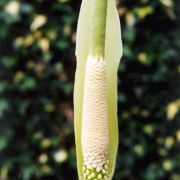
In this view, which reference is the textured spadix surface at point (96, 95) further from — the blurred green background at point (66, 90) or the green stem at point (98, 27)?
the blurred green background at point (66, 90)

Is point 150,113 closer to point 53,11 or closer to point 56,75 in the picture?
point 56,75

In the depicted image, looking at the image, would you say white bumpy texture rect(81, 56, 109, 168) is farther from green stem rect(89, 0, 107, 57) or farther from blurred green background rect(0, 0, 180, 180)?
blurred green background rect(0, 0, 180, 180)

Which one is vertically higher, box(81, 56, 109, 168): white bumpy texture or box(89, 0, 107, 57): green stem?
box(89, 0, 107, 57): green stem


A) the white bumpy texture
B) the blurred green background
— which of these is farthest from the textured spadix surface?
the blurred green background

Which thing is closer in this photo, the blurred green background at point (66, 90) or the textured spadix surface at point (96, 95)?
the textured spadix surface at point (96, 95)

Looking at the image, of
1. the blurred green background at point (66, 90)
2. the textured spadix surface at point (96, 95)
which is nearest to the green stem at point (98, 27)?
the textured spadix surface at point (96, 95)

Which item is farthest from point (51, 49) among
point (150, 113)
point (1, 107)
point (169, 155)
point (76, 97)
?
point (76, 97)
